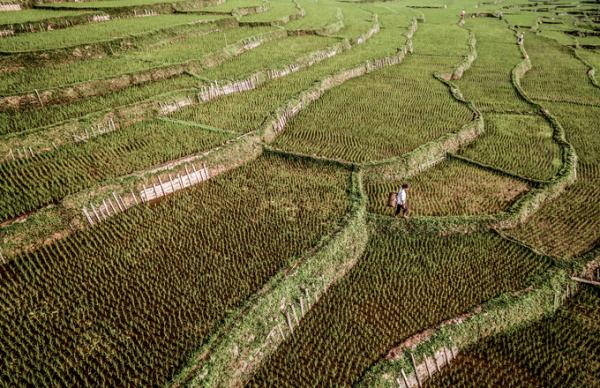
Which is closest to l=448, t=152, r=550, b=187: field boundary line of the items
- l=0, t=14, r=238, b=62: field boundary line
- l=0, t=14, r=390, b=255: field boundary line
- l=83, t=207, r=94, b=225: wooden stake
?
l=0, t=14, r=390, b=255: field boundary line

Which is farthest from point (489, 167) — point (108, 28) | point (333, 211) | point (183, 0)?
point (183, 0)

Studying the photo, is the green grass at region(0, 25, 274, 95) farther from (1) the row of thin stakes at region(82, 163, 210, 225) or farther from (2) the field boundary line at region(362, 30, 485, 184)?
(2) the field boundary line at region(362, 30, 485, 184)

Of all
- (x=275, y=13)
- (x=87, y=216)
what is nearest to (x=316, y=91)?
(x=87, y=216)

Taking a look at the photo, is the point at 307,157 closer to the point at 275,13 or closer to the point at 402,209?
the point at 402,209

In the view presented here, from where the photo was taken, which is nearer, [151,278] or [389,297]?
[151,278]

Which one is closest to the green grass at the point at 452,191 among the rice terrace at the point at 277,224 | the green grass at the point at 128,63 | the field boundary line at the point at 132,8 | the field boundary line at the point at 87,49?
the rice terrace at the point at 277,224
